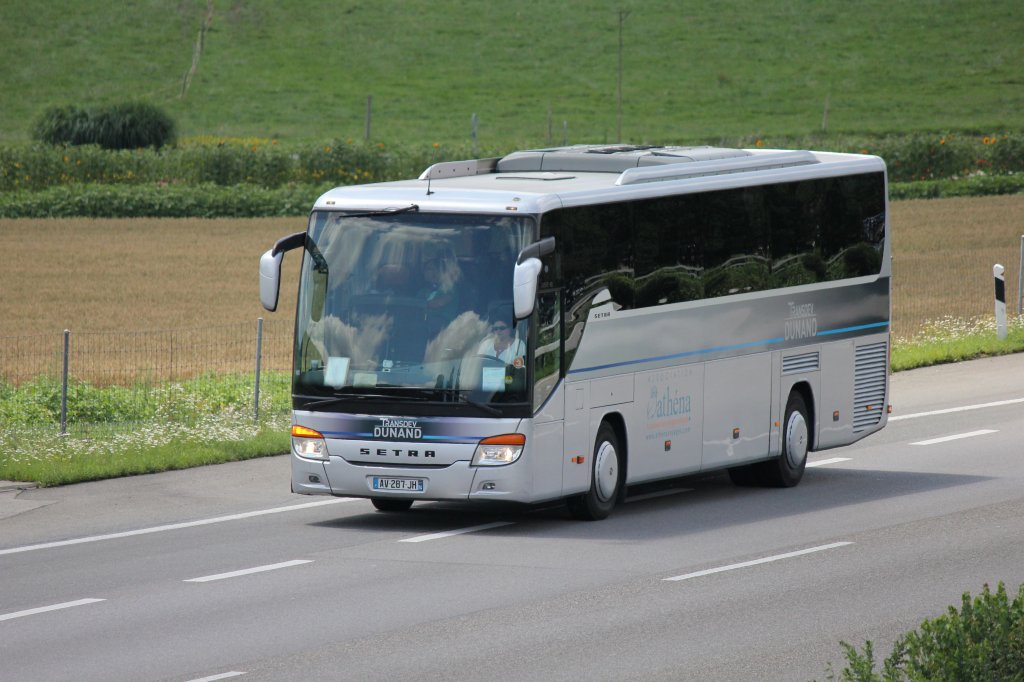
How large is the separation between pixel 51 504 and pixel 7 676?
22.8 ft

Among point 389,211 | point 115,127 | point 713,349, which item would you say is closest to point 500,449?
point 389,211

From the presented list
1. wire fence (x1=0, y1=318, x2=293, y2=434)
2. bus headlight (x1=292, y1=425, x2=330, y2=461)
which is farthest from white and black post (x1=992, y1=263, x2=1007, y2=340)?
bus headlight (x1=292, y1=425, x2=330, y2=461)

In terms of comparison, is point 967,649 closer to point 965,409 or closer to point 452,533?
point 452,533

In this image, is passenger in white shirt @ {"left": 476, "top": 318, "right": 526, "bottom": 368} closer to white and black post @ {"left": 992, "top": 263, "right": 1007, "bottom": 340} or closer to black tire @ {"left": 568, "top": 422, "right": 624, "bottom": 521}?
black tire @ {"left": 568, "top": 422, "right": 624, "bottom": 521}

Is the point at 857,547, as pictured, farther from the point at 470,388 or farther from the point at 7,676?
the point at 7,676

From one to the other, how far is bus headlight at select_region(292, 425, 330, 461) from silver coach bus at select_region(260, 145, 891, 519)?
0.01 meters

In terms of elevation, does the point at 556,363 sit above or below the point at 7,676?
above

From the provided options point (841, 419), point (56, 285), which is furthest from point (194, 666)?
point (56, 285)

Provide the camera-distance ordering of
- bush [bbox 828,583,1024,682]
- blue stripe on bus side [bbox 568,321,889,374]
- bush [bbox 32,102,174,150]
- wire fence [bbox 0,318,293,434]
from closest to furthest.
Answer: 1. bush [bbox 828,583,1024,682]
2. blue stripe on bus side [bbox 568,321,889,374]
3. wire fence [bbox 0,318,293,434]
4. bush [bbox 32,102,174,150]

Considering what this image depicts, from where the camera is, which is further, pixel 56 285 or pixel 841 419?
pixel 56 285

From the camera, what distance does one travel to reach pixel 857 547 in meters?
14.3

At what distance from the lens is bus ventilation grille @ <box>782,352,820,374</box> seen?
707 inches

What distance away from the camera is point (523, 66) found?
339 ft

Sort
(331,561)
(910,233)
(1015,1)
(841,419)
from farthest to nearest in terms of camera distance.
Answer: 1. (1015,1)
2. (910,233)
3. (841,419)
4. (331,561)
